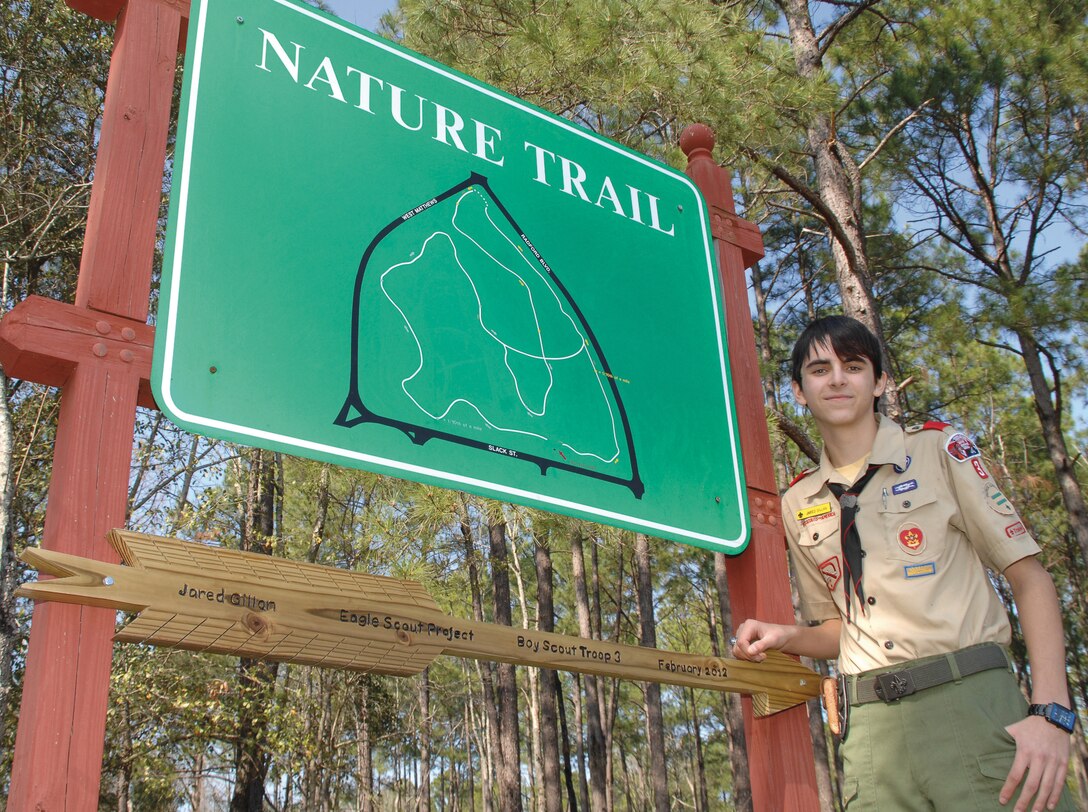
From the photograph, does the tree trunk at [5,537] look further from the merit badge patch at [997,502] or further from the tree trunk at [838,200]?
the merit badge patch at [997,502]

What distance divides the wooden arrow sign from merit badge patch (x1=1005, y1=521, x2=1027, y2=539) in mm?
738

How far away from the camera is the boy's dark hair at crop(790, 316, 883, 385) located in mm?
2025

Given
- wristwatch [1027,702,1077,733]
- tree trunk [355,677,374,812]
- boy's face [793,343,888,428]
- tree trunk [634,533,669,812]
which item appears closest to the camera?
wristwatch [1027,702,1077,733]

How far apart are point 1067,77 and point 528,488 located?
964 cm

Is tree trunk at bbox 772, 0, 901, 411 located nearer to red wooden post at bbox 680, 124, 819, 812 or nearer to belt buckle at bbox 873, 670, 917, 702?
red wooden post at bbox 680, 124, 819, 812

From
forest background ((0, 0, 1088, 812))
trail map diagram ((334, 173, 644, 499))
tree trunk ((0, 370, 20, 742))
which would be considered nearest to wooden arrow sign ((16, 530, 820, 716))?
trail map diagram ((334, 173, 644, 499))

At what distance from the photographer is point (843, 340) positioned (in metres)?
2.03

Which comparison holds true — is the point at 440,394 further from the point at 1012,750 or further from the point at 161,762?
the point at 161,762

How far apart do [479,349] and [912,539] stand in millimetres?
971

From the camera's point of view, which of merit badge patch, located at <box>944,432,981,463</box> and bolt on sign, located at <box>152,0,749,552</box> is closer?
bolt on sign, located at <box>152,0,749,552</box>

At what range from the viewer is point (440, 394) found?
1829 millimetres

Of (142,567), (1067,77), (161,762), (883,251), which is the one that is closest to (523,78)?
(142,567)

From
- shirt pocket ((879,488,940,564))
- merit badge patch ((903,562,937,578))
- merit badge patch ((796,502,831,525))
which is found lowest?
merit badge patch ((903,562,937,578))

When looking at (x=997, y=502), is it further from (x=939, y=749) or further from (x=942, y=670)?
(x=939, y=749)
